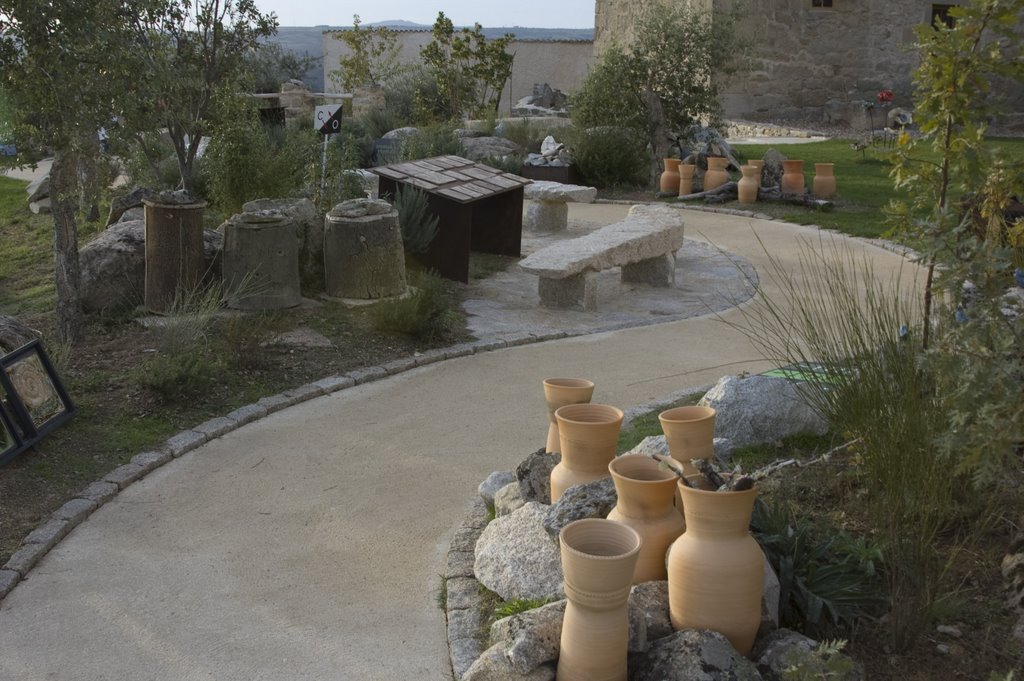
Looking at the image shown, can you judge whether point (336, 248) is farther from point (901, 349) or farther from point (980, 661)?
point (980, 661)

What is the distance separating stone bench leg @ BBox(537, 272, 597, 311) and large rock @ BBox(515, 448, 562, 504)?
385 centimetres

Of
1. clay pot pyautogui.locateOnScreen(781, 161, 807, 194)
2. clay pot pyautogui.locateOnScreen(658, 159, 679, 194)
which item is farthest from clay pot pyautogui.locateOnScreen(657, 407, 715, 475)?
clay pot pyautogui.locateOnScreen(658, 159, 679, 194)

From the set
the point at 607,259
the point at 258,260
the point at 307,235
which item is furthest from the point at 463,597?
the point at 307,235

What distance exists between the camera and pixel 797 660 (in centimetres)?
264

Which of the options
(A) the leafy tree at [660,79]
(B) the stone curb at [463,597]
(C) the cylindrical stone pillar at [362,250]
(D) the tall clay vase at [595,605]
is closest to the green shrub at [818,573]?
(D) the tall clay vase at [595,605]

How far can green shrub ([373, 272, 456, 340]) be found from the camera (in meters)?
6.68

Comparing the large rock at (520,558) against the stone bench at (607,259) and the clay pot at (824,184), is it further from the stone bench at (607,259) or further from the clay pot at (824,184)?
the clay pot at (824,184)

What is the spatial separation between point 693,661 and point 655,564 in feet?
1.48

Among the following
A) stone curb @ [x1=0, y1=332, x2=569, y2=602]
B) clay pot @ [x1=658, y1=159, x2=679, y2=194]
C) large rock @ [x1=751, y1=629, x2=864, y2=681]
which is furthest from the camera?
clay pot @ [x1=658, y1=159, x2=679, y2=194]

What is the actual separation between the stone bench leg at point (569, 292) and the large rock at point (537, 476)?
3854 mm

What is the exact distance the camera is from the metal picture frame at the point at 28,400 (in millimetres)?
4742

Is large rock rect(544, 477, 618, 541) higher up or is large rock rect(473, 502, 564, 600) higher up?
large rock rect(544, 477, 618, 541)

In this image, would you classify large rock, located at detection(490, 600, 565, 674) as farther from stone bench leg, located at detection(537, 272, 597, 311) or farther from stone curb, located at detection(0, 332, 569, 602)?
stone bench leg, located at detection(537, 272, 597, 311)

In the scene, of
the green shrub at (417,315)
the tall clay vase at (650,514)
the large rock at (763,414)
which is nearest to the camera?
the tall clay vase at (650,514)
